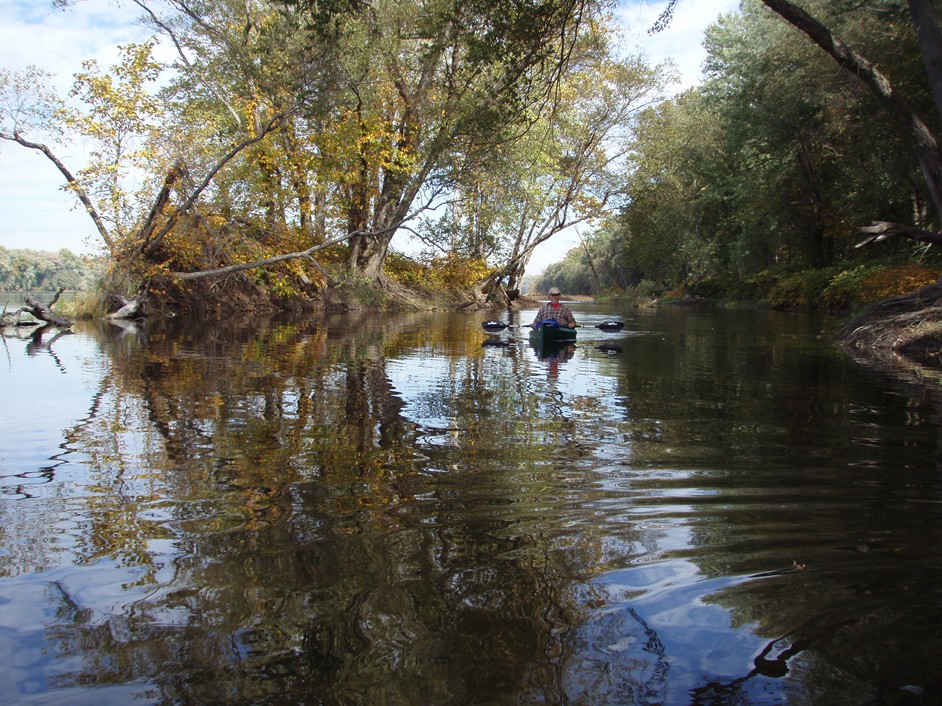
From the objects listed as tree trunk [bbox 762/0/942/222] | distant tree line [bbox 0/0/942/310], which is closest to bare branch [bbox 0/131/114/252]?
distant tree line [bbox 0/0/942/310]

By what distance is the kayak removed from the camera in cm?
1395

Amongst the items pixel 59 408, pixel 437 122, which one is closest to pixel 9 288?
pixel 437 122

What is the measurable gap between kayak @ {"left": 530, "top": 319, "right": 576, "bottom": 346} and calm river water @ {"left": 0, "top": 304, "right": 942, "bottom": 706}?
7.14m

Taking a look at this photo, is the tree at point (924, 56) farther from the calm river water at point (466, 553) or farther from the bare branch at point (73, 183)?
the bare branch at point (73, 183)

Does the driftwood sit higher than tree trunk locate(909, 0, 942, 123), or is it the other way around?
tree trunk locate(909, 0, 942, 123)

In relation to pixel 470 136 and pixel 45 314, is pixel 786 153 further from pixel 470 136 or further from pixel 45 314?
pixel 45 314

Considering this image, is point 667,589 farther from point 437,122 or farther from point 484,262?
point 484,262

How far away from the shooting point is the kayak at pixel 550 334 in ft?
45.8

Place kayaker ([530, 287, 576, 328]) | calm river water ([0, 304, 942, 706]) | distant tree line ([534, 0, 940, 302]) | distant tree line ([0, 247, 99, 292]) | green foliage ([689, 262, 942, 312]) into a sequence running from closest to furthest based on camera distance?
calm river water ([0, 304, 942, 706]) < kayaker ([530, 287, 576, 328]) < distant tree line ([534, 0, 940, 302]) < green foliage ([689, 262, 942, 312]) < distant tree line ([0, 247, 99, 292])

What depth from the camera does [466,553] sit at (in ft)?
9.70

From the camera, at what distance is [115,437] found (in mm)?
5184

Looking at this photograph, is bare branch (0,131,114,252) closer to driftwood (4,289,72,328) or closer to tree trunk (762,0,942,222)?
driftwood (4,289,72,328)

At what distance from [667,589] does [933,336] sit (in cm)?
1143

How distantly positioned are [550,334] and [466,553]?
11.3 meters
